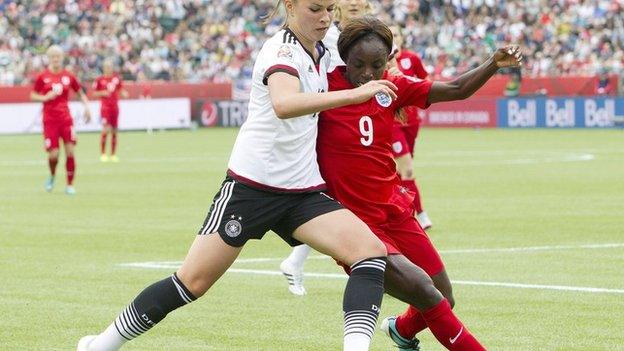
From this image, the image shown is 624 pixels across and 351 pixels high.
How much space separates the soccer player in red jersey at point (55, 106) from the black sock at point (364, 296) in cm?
1718

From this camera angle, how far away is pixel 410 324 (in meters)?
8.16

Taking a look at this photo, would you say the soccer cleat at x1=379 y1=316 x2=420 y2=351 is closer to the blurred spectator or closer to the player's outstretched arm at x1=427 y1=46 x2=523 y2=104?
the player's outstretched arm at x1=427 y1=46 x2=523 y2=104

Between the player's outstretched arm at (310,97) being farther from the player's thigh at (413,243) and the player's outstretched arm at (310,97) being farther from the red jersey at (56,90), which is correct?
the red jersey at (56,90)

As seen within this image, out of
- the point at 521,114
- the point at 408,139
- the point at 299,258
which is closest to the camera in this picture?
the point at 299,258

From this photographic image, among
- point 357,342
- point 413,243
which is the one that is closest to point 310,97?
point 357,342

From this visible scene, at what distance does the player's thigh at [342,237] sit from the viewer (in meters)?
7.03

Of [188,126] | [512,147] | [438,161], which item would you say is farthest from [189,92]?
[438,161]

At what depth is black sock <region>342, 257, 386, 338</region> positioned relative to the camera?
6875mm

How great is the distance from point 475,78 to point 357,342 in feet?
5.53

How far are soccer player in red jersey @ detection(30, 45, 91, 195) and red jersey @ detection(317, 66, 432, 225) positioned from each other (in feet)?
54.5

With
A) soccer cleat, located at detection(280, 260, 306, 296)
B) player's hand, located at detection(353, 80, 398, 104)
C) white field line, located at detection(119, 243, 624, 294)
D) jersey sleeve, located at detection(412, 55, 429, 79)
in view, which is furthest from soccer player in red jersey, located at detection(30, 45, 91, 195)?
player's hand, located at detection(353, 80, 398, 104)

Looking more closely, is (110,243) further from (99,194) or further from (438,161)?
(438,161)

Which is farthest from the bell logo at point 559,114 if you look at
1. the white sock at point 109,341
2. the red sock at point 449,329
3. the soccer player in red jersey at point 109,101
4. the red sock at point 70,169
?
the white sock at point 109,341

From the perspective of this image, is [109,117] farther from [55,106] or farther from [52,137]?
[52,137]
